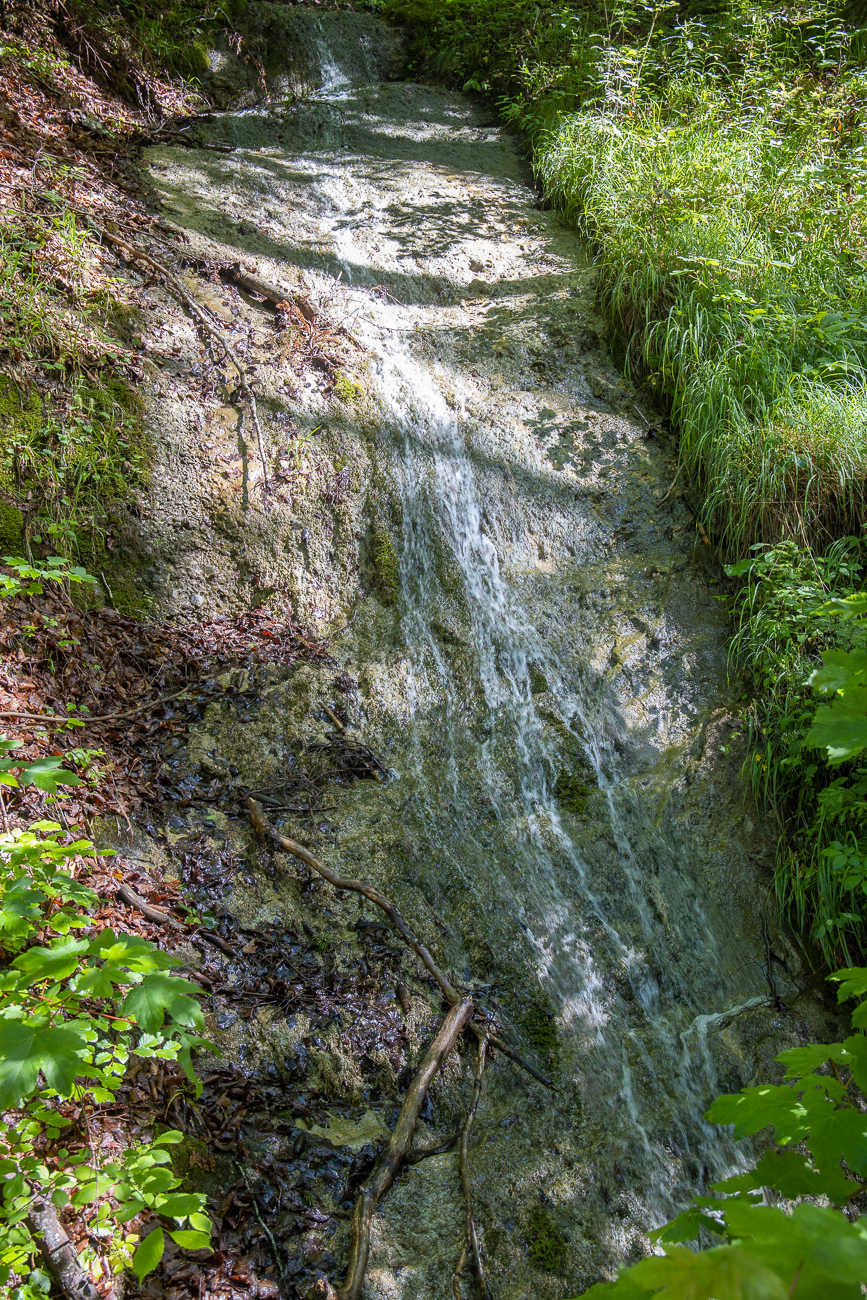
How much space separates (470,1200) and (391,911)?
116cm

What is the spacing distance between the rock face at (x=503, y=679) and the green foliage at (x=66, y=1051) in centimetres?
101

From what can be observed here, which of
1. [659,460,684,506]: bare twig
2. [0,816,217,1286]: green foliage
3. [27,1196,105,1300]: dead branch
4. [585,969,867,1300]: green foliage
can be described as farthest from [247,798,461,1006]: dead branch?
[659,460,684,506]: bare twig

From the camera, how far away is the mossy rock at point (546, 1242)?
2.55 metres

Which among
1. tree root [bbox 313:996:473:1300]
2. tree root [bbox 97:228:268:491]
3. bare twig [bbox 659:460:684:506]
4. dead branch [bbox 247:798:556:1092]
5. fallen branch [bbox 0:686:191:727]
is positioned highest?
tree root [bbox 97:228:268:491]

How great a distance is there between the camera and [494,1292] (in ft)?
8.09

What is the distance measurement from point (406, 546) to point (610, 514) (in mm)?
1492

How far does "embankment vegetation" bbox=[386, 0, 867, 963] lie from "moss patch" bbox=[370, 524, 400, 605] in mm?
2104

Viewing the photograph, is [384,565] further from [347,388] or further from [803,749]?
[803,749]

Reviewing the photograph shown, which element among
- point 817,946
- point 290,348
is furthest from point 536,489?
point 817,946

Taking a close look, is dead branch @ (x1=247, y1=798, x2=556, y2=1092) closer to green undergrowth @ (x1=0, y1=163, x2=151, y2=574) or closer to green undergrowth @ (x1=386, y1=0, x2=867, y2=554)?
green undergrowth @ (x1=0, y1=163, x2=151, y2=574)

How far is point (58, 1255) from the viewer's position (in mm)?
1909

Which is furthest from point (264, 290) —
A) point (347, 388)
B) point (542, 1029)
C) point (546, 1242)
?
point (546, 1242)

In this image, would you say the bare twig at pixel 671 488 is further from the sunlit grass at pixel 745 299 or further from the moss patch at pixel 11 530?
the moss patch at pixel 11 530

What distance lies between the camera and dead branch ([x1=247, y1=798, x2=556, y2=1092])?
10.2 ft
